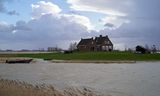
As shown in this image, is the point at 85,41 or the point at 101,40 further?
the point at 85,41

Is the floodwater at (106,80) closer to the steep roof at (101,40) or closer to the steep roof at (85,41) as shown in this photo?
the steep roof at (101,40)

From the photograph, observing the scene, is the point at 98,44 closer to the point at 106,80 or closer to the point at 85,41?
the point at 85,41

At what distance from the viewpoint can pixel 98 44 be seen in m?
142

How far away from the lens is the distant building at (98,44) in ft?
463

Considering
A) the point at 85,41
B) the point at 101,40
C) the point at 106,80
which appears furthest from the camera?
the point at 85,41

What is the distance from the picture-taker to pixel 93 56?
349ft

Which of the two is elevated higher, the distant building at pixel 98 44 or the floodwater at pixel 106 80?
the distant building at pixel 98 44

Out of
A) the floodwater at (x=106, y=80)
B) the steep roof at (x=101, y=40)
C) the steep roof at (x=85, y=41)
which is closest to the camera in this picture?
the floodwater at (x=106, y=80)

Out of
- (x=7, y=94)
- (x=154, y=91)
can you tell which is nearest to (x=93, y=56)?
(x=154, y=91)

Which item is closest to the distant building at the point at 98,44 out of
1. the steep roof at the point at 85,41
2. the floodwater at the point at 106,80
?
the steep roof at the point at 85,41

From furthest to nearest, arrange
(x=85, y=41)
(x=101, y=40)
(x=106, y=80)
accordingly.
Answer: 1. (x=85, y=41)
2. (x=101, y=40)
3. (x=106, y=80)

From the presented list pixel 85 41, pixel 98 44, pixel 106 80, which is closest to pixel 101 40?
pixel 98 44

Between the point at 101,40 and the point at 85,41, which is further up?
the point at 101,40

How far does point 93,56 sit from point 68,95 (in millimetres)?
76864
